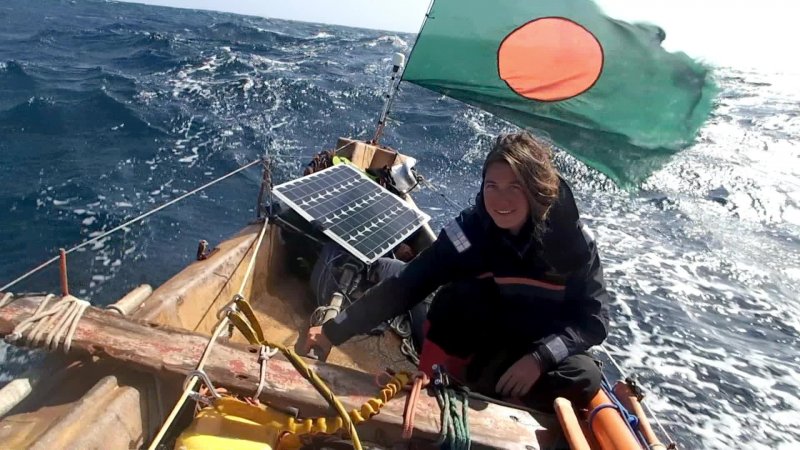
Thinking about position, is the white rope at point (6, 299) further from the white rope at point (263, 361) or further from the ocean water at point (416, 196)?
the ocean water at point (416, 196)

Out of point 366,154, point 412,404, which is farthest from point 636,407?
point 366,154

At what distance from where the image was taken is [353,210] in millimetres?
4270

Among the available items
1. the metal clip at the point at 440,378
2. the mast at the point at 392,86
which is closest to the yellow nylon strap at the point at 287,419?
the metal clip at the point at 440,378

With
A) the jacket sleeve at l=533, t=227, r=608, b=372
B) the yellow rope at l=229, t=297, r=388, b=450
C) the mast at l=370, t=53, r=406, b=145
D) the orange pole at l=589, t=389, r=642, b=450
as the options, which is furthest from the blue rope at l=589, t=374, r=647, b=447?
the mast at l=370, t=53, r=406, b=145

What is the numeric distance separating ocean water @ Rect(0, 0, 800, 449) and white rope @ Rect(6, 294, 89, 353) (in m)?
2.87

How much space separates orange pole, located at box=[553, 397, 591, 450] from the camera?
1729 millimetres

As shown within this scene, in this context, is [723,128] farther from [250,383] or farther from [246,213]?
[250,383]

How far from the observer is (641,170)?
3355mm

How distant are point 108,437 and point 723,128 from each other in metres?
22.2

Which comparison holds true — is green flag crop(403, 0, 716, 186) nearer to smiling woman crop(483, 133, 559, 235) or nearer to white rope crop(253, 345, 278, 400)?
smiling woman crop(483, 133, 559, 235)

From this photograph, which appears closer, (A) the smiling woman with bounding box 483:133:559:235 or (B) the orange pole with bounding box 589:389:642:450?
(B) the orange pole with bounding box 589:389:642:450

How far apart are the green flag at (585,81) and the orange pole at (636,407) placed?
154cm

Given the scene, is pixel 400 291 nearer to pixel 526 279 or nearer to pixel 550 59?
pixel 526 279

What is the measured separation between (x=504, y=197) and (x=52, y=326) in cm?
183
